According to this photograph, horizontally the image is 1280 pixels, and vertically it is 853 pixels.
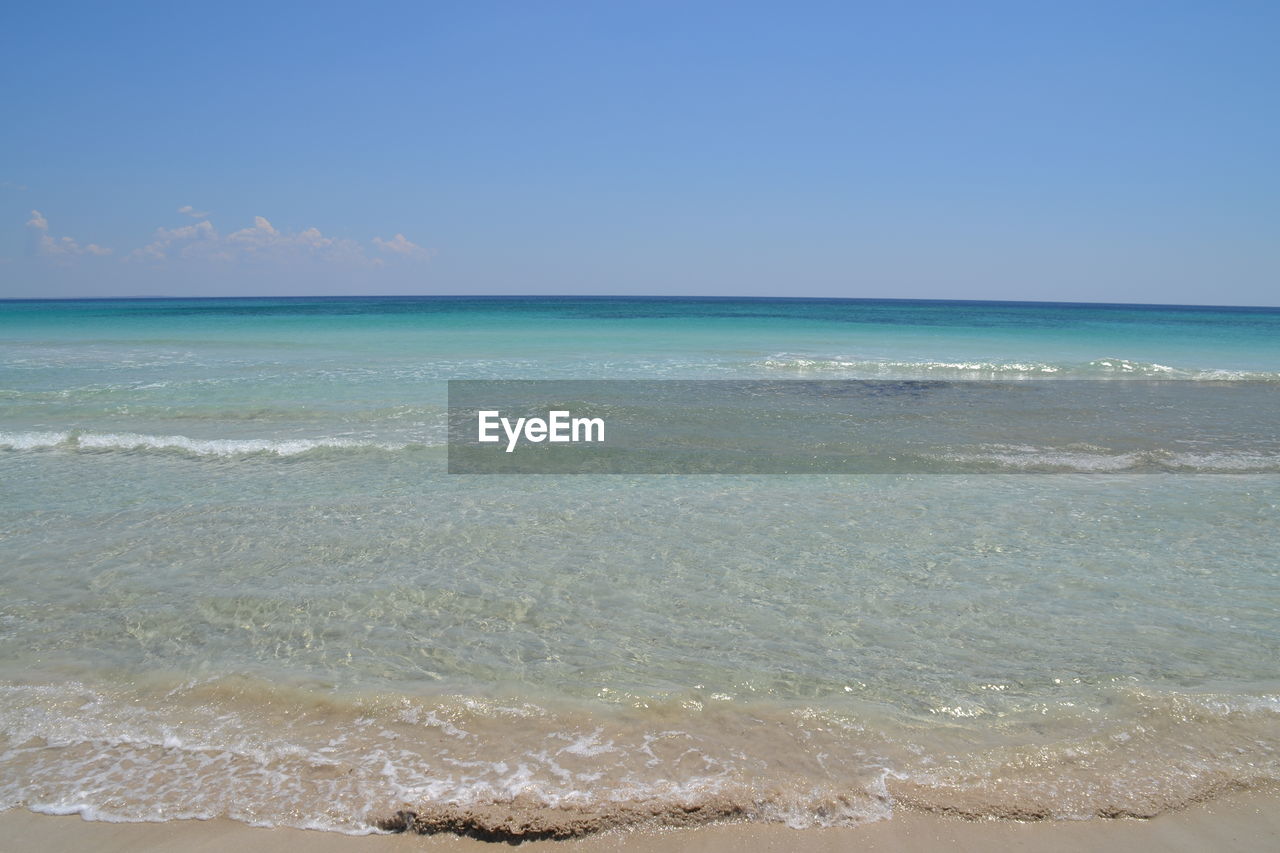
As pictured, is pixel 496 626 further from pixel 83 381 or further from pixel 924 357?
pixel 924 357

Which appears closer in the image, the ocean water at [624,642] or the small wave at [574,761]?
the small wave at [574,761]

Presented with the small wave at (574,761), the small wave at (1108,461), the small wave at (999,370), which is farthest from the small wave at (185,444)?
the small wave at (999,370)

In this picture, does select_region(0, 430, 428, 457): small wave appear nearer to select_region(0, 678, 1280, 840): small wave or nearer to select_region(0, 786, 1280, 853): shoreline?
select_region(0, 678, 1280, 840): small wave

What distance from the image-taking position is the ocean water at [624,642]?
329cm

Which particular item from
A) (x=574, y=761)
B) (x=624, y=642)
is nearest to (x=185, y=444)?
(x=624, y=642)

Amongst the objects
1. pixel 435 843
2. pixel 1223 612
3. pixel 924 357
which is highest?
pixel 924 357

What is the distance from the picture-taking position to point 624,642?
4547 mm

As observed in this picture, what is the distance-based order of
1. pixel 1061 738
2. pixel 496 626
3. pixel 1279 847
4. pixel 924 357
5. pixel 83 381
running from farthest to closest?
pixel 924 357
pixel 83 381
pixel 496 626
pixel 1061 738
pixel 1279 847

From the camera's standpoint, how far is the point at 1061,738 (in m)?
3.59

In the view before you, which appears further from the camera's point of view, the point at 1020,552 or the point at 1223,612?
the point at 1020,552

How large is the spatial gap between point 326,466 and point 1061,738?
797 centimetres

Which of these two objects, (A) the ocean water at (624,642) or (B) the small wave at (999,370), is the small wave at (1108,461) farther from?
(B) the small wave at (999,370)

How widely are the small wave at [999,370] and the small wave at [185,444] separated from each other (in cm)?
1285

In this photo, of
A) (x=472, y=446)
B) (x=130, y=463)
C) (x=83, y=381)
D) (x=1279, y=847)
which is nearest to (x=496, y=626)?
(x=1279, y=847)
